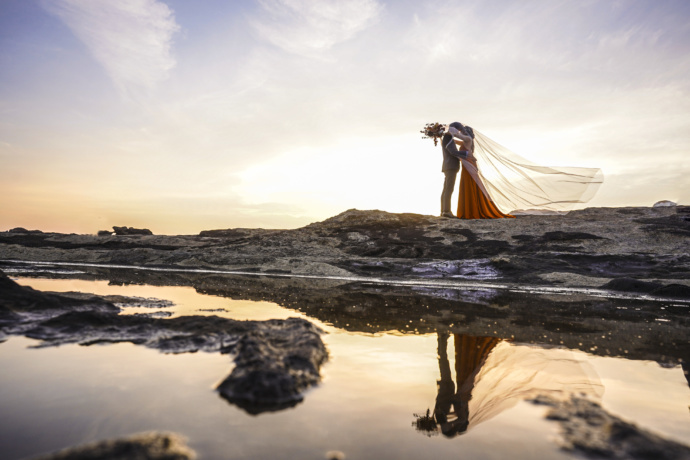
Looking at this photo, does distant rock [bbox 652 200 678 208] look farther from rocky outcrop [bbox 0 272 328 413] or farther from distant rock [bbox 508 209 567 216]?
rocky outcrop [bbox 0 272 328 413]

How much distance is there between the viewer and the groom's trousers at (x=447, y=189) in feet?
78.9

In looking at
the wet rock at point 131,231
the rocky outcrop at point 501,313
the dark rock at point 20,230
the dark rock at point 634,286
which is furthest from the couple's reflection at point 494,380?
the dark rock at point 20,230

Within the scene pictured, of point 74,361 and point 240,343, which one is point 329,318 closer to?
point 240,343

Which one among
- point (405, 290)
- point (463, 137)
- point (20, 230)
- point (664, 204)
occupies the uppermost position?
point (463, 137)

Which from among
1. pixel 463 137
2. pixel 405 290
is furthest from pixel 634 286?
pixel 463 137

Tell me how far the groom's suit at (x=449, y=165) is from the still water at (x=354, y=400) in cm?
1999

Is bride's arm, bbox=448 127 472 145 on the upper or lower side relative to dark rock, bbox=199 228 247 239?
upper

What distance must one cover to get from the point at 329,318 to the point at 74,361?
3.73m

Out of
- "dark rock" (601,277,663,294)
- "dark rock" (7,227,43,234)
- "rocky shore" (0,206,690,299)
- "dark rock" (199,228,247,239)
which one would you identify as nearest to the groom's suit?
"rocky shore" (0,206,690,299)

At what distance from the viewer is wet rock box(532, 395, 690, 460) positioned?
231 centimetres

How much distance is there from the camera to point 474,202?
23438 millimetres

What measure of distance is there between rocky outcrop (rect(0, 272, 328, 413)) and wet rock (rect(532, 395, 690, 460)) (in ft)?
5.92

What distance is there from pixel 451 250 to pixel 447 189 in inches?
279

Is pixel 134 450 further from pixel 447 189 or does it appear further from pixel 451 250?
pixel 447 189
